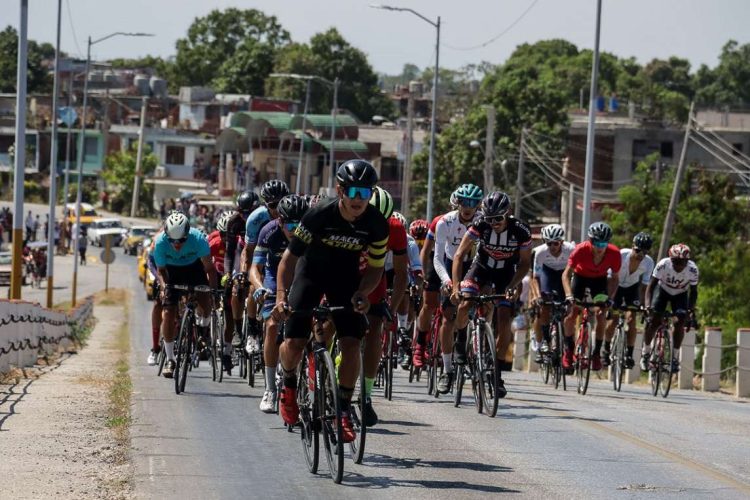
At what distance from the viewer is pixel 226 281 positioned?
18.9 metres

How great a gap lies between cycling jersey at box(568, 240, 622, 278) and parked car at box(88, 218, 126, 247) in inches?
2912

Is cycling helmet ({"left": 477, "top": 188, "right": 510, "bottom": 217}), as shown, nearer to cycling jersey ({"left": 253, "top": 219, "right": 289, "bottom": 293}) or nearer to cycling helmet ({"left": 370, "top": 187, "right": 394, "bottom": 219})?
cycling jersey ({"left": 253, "top": 219, "right": 289, "bottom": 293})

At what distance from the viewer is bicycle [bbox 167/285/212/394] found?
1677cm

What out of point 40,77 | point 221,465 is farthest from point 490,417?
point 40,77

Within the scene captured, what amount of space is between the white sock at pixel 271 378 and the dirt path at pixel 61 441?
139cm

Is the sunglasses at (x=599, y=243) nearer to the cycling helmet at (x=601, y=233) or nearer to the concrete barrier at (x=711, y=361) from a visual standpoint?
the cycling helmet at (x=601, y=233)

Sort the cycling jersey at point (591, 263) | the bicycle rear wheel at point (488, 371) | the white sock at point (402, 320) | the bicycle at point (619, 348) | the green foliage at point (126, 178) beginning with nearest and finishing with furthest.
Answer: the bicycle rear wheel at point (488, 371) → the white sock at point (402, 320) → the cycling jersey at point (591, 263) → the bicycle at point (619, 348) → the green foliage at point (126, 178)

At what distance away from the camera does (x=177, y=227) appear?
16688mm

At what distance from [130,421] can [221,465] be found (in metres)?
2.85

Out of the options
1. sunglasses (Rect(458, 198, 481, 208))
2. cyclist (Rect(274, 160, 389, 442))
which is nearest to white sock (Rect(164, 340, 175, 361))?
sunglasses (Rect(458, 198, 481, 208))

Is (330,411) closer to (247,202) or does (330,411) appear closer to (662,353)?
(247,202)

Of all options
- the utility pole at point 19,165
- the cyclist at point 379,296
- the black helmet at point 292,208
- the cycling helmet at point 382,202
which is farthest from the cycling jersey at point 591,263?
the utility pole at point 19,165

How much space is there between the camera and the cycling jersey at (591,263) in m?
19.3

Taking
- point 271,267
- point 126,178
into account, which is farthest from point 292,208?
point 126,178
